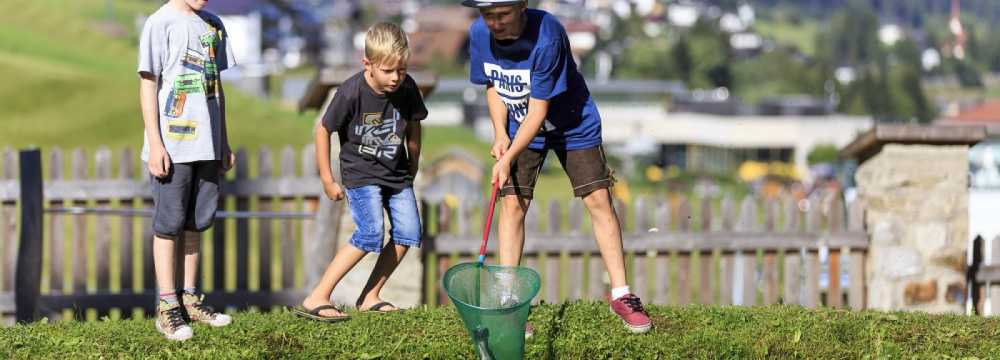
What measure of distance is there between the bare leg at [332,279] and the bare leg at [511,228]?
67 centimetres

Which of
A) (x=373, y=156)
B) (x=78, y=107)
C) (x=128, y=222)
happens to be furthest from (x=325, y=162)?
(x=78, y=107)

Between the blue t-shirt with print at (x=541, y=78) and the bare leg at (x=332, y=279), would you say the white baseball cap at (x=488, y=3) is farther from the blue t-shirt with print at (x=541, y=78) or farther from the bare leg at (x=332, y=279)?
the bare leg at (x=332, y=279)

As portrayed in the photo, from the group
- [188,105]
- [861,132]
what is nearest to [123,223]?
[188,105]

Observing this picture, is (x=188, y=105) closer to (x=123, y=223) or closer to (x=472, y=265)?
(x=472, y=265)

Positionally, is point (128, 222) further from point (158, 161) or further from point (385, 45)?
point (385, 45)

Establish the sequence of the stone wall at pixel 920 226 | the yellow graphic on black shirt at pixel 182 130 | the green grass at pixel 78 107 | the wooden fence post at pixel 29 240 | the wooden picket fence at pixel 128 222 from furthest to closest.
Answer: the green grass at pixel 78 107, the stone wall at pixel 920 226, the wooden picket fence at pixel 128 222, the wooden fence post at pixel 29 240, the yellow graphic on black shirt at pixel 182 130

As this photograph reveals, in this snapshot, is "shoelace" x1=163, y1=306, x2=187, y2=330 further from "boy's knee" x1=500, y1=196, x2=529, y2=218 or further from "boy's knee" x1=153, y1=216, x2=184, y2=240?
"boy's knee" x1=500, y1=196, x2=529, y2=218

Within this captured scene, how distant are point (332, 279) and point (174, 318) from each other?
0.79m

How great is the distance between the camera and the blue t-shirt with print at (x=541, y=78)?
19.1 ft

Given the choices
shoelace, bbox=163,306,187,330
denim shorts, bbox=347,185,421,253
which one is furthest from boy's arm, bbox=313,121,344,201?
shoelace, bbox=163,306,187,330

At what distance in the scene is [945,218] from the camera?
30.4 ft

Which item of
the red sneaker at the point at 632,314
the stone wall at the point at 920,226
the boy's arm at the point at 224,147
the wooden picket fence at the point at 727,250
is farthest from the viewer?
the wooden picket fence at the point at 727,250

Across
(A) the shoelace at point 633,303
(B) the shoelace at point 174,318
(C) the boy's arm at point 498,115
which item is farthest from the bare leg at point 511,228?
(B) the shoelace at point 174,318

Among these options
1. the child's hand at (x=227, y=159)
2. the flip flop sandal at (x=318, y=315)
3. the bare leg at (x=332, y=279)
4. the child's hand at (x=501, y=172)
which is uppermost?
the child's hand at (x=227, y=159)
